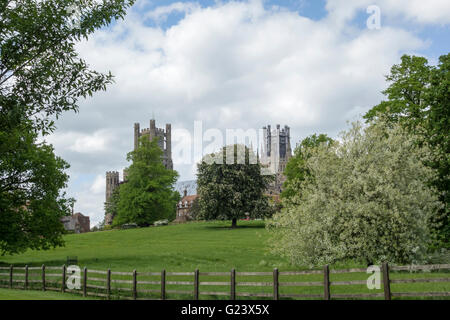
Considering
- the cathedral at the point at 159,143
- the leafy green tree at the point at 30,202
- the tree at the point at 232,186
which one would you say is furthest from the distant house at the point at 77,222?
the leafy green tree at the point at 30,202

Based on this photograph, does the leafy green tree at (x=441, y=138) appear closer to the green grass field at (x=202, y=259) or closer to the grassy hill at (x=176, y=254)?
the green grass field at (x=202, y=259)

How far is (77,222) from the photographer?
123m

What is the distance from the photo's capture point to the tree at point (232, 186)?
63469mm

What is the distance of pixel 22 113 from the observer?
15.1 m

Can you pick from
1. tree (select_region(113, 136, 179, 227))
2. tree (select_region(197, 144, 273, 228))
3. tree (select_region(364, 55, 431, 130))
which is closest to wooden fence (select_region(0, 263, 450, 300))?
tree (select_region(364, 55, 431, 130))

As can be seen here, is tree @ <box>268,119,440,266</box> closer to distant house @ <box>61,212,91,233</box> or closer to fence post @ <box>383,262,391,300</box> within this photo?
fence post @ <box>383,262,391,300</box>

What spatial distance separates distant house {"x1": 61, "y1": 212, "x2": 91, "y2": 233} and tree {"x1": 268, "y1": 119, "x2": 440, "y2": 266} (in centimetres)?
9803

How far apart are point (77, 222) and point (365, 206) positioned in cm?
10881

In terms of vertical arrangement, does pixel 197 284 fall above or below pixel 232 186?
below

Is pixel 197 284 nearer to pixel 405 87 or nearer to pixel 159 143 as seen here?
pixel 405 87

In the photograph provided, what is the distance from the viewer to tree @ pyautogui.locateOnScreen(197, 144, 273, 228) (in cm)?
6347

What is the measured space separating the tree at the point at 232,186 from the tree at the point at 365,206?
35.3m

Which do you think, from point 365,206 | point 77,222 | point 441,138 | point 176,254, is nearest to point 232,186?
point 176,254
